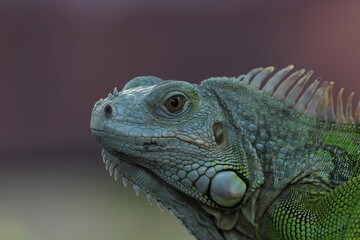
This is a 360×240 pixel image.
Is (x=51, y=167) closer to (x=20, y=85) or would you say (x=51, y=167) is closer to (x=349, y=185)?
(x=20, y=85)

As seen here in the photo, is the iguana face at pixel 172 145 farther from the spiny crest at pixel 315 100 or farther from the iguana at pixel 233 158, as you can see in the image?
the spiny crest at pixel 315 100

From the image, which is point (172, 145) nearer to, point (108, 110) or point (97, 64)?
point (108, 110)

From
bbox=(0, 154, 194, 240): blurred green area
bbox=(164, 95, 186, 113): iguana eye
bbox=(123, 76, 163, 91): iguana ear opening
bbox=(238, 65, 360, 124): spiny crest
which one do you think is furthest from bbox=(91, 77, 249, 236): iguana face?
bbox=(0, 154, 194, 240): blurred green area

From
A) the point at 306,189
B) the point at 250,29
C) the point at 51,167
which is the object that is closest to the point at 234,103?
the point at 306,189

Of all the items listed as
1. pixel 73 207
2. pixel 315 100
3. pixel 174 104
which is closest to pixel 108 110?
pixel 174 104

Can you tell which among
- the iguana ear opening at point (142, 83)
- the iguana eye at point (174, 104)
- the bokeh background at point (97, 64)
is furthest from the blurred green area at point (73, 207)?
the iguana eye at point (174, 104)

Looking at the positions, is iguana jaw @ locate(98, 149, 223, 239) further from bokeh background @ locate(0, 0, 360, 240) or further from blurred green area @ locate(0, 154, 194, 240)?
bokeh background @ locate(0, 0, 360, 240)
